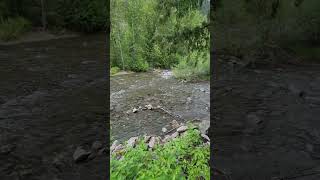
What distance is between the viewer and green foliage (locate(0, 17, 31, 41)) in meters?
4.41

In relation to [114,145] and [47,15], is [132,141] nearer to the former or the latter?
[114,145]

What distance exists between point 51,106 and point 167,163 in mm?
1835

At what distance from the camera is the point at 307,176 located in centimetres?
256

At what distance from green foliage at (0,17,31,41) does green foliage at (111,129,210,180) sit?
6.60ft

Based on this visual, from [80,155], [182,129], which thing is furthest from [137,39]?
[80,155]

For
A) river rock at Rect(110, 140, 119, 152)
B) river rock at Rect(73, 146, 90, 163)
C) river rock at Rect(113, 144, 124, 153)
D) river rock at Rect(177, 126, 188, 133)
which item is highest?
river rock at Rect(73, 146, 90, 163)

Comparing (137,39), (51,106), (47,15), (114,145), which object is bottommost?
(114,145)

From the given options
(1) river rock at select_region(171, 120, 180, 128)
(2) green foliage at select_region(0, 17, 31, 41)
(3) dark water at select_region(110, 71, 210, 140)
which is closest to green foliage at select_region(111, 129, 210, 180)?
(1) river rock at select_region(171, 120, 180, 128)

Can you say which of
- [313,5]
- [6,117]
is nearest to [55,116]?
[6,117]

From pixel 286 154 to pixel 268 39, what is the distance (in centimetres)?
326

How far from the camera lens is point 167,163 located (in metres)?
2.47

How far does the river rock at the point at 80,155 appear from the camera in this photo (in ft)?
9.43

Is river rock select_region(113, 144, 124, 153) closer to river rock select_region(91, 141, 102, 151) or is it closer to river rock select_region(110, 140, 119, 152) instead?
river rock select_region(110, 140, 119, 152)

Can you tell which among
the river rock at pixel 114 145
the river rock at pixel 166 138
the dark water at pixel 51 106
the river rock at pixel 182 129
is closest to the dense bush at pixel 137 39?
the dark water at pixel 51 106
